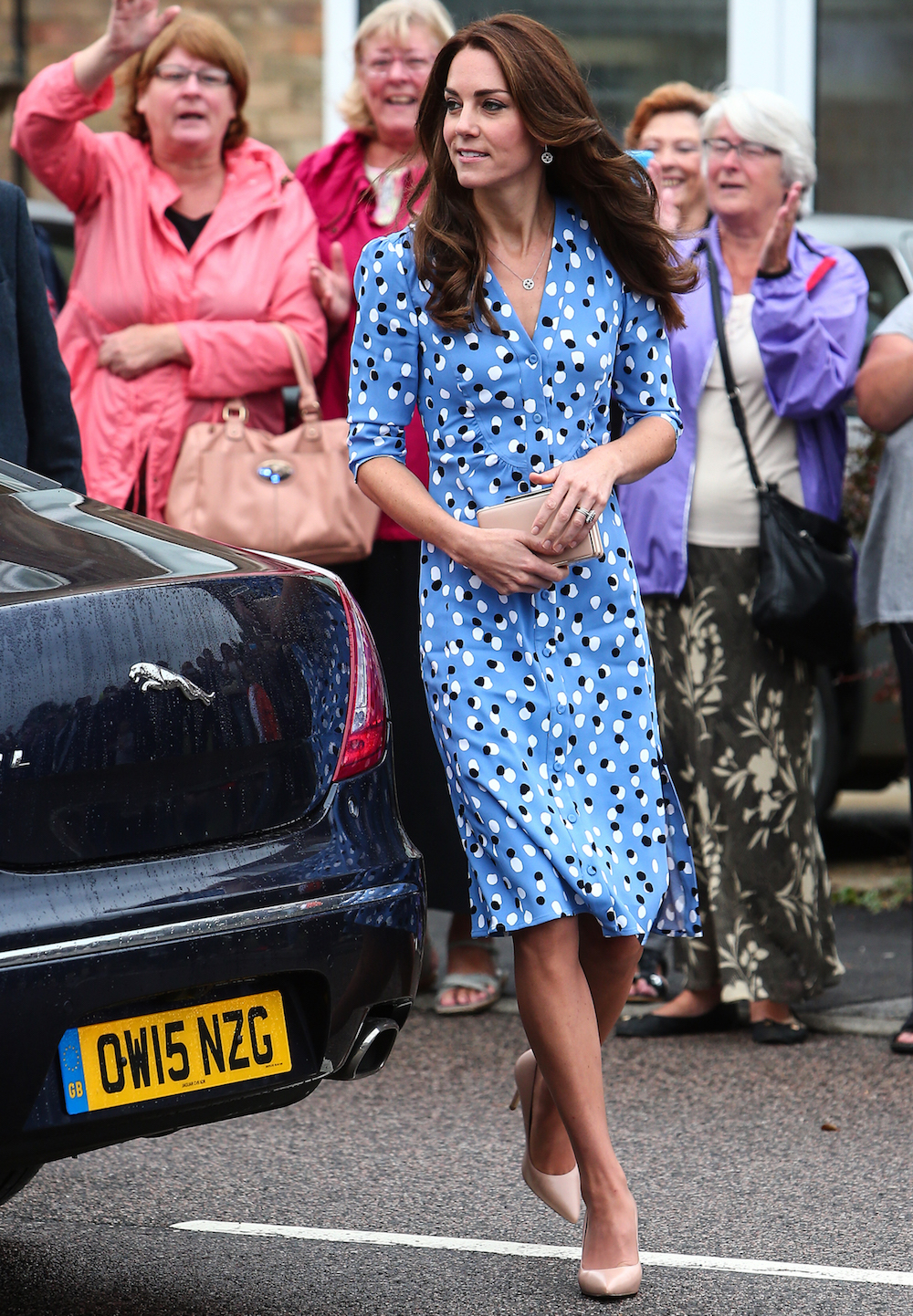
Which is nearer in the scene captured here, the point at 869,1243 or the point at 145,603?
the point at 145,603

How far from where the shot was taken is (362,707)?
3037 mm

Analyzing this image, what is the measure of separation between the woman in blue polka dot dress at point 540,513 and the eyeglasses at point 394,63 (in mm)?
1811

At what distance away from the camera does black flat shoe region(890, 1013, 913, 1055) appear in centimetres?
455

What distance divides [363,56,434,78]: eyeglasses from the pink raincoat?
0.39 m

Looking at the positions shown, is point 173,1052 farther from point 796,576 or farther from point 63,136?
point 63,136

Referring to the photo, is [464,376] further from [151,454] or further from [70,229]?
[70,229]

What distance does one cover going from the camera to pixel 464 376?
327 centimetres

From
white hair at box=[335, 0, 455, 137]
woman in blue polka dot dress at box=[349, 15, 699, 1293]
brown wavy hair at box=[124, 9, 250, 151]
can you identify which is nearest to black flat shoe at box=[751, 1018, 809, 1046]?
woman in blue polka dot dress at box=[349, 15, 699, 1293]

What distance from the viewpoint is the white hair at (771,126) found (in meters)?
4.79

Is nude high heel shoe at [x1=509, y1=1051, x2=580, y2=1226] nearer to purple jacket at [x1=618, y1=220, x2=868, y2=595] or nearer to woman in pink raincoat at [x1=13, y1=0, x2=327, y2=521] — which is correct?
purple jacket at [x1=618, y1=220, x2=868, y2=595]

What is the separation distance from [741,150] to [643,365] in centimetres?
159

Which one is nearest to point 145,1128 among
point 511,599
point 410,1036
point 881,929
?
point 511,599

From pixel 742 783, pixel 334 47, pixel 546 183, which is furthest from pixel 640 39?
pixel 546 183

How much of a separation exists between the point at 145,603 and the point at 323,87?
7648mm
